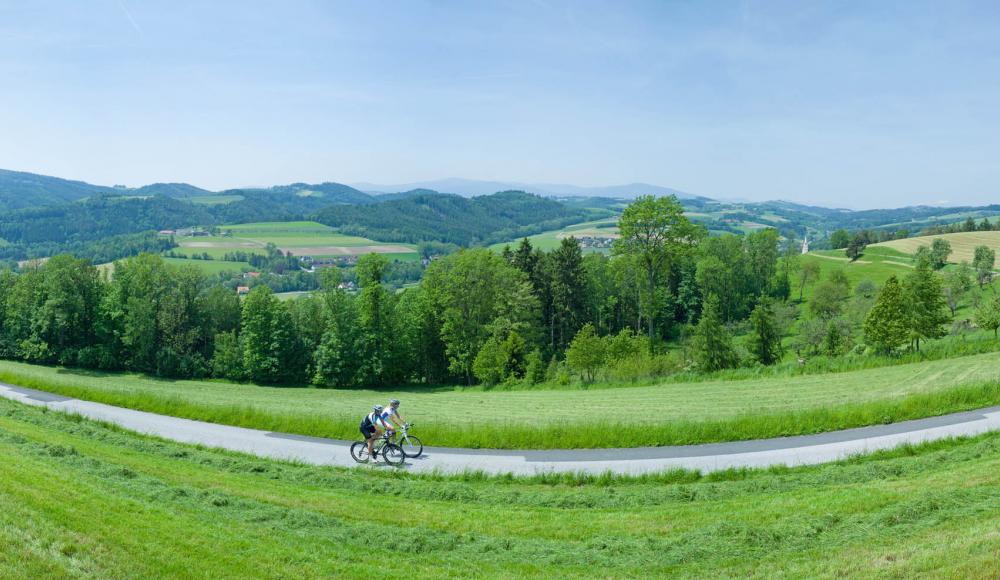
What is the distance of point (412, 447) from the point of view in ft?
61.5

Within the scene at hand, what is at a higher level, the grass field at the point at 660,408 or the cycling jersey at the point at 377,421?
the cycling jersey at the point at 377,421

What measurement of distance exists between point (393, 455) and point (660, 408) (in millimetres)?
11542

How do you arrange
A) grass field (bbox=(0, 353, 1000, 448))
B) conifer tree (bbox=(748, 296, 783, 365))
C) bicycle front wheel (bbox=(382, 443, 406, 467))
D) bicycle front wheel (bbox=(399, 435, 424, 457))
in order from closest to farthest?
1. bicycle front wheel (bbox=(382, 443, 406, 467))
2. bicycle front wheel (bbox=(399, 435, 424, 457))
3. grass field (bbox=(0, 353, 1000, 448))
4. conifer tree (bbox=(748, 296, 783, 365))

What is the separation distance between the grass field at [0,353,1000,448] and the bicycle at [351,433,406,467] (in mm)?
1806

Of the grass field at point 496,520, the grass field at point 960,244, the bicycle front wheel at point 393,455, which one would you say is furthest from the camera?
the grass field at point 960,244

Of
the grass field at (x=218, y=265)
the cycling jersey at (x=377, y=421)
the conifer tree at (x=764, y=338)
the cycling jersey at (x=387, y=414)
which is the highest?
the grass field at (x=218, y=265)

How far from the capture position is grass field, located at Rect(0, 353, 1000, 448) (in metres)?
18.5

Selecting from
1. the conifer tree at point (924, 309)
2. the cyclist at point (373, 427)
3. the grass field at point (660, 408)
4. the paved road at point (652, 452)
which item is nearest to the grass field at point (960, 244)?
the conifer tree at point (924, 309)

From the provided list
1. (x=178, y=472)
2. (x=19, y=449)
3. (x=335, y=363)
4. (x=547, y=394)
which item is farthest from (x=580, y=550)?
(x=335, y=363)

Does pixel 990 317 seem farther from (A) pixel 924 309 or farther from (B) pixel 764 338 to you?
(B) pixel 764 338

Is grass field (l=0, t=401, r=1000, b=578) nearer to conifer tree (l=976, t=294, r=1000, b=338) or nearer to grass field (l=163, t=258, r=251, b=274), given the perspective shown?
conifer tree (l=976, t=294, r=1000, b=338)

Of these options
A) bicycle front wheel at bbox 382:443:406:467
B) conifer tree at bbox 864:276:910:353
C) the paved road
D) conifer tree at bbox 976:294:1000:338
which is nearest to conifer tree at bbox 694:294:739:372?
conifer tree at bbox 864:276:910:353

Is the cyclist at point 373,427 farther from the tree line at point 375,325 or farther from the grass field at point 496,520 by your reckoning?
the tree line at point 375,325

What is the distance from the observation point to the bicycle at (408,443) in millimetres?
17562
